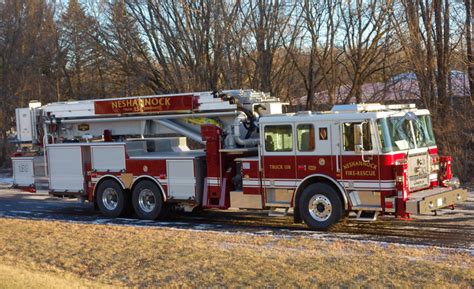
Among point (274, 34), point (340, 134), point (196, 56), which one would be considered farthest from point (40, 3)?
point (340, 134)

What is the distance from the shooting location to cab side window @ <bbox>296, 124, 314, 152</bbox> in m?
11.1

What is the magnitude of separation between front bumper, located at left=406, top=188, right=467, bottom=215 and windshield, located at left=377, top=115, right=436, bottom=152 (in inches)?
36.2

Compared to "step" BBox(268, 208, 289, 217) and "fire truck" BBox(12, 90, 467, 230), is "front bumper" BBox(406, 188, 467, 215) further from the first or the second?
"step" BBox(268, 208, 289, 217)

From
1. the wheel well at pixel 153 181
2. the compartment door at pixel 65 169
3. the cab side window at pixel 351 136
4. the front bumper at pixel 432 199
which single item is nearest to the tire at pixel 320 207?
the cab side window at pixel 351 136

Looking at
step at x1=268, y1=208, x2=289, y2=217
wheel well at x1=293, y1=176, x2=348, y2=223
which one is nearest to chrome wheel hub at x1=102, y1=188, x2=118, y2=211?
step at x1=268, y1=208, x2=289, y2=217

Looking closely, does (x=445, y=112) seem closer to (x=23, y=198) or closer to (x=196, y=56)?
(x=196, y=56)

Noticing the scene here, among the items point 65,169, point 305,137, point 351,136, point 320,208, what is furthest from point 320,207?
point 65,169

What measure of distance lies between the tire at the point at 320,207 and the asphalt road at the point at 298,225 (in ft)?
0.73

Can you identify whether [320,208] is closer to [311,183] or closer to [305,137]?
[311,183]

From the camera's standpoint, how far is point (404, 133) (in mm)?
11055

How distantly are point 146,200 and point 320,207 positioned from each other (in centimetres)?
458

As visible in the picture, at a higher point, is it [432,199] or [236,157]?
[236,157]

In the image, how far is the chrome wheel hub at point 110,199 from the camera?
14148 millimetres

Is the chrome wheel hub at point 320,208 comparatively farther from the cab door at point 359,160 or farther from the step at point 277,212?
the step at point 277,212
